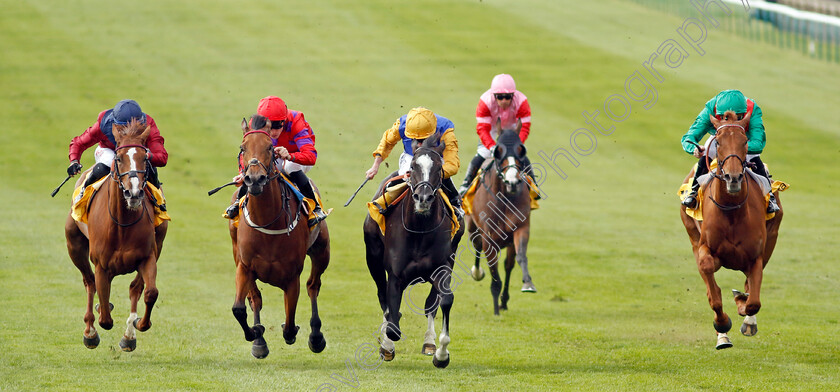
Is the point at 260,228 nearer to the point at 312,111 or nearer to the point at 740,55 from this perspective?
the point at 312,111

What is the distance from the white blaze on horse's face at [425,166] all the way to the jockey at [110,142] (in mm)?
2583

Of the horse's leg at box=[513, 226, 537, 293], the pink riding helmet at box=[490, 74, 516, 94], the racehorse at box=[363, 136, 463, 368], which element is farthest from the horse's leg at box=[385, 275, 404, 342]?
the pink riding helmet at box=[490, 74, 516, 94]

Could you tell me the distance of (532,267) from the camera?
56.8 ft

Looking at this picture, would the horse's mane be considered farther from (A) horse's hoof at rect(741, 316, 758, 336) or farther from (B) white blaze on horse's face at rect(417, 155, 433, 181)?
(A) horse's hoof at rect(741, 316, 758, 336)

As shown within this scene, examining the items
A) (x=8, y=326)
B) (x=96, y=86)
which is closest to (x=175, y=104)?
(x=96, y=86)

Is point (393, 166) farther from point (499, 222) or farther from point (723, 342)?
point (723, 342)

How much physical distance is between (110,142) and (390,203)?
122 inches

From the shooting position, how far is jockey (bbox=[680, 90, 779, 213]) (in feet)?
33.3

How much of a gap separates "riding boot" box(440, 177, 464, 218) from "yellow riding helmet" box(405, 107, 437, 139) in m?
0.59

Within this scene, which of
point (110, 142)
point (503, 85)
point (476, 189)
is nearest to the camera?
point (110, 142)

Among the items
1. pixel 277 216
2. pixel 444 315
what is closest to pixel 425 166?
pixel 277 216

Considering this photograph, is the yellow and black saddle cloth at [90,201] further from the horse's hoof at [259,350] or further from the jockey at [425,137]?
the jockey at [425,137]

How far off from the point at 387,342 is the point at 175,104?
23.0 meters

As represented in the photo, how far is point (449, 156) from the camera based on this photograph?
973cm
